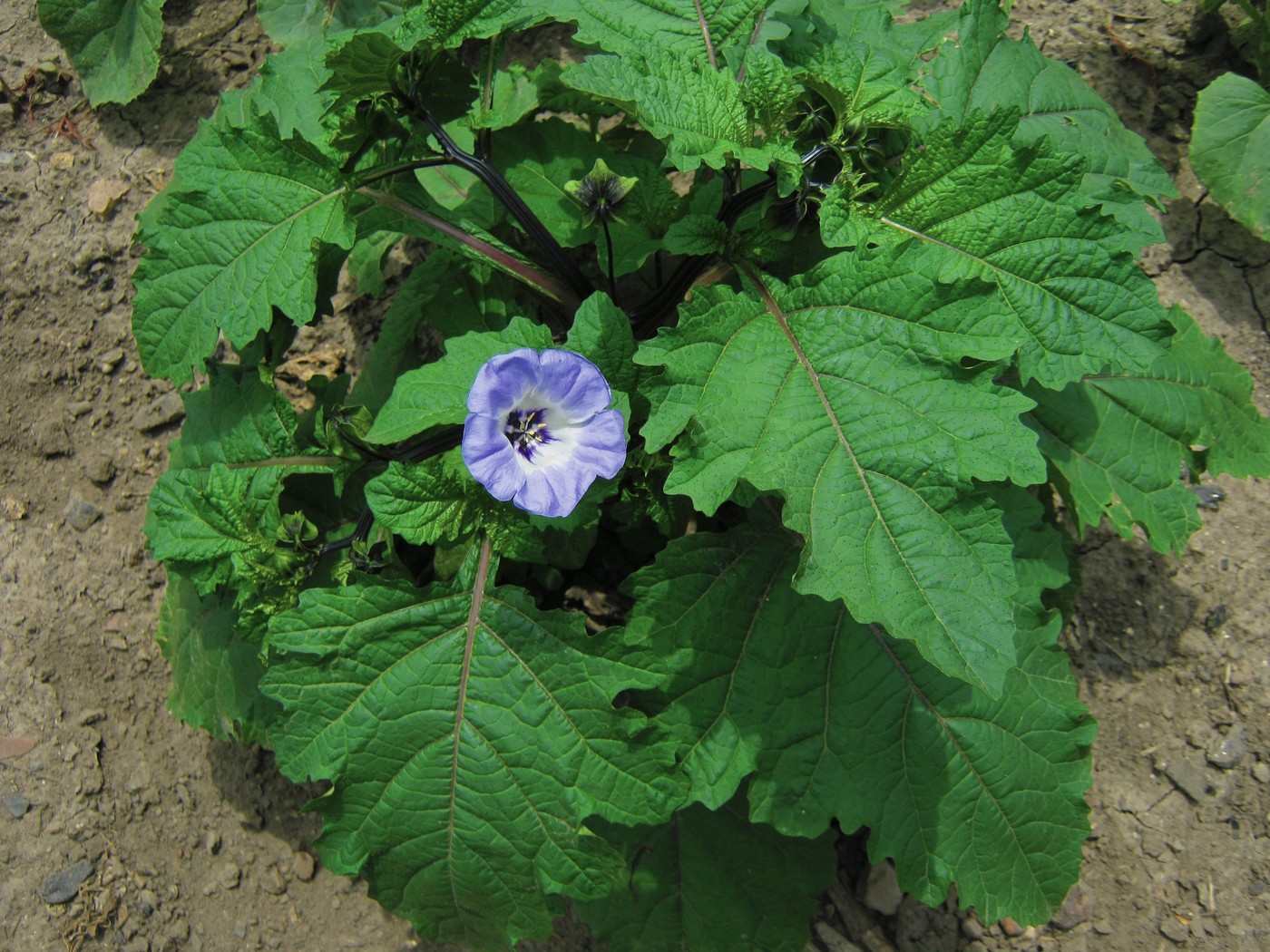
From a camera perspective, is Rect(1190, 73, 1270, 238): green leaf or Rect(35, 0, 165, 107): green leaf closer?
Rect(1190, 73, 1270, 238): green leaf

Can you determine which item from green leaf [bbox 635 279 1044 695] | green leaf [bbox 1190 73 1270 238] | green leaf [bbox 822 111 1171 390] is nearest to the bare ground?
green leaf [bbox 1190 73 1270 238]

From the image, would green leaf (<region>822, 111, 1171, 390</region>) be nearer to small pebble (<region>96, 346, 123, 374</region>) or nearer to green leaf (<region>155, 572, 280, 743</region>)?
green leaf (<region>155, 572, 280, 743</region>)

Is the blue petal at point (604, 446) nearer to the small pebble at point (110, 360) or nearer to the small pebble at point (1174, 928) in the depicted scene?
the small pebble at point (110, 360)

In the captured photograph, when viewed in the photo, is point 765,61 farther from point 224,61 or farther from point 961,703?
point 224,61

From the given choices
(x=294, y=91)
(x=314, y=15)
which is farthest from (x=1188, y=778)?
(x=314, y=15)

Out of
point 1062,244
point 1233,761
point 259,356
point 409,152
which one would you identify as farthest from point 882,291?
point 1233,761
